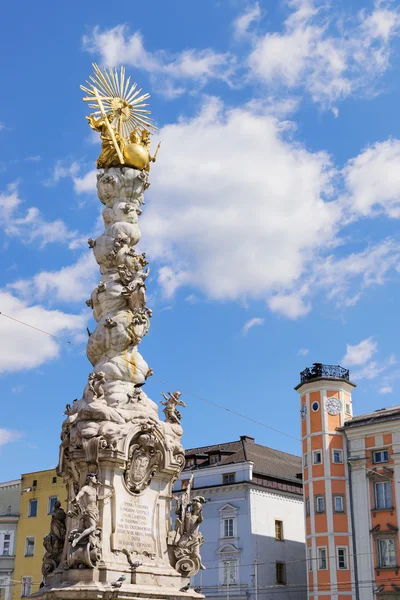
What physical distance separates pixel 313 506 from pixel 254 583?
6.18m

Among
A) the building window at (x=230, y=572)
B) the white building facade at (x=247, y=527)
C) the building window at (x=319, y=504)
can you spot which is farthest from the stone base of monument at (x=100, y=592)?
the building window at (x=230, y=572)

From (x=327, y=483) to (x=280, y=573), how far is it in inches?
318

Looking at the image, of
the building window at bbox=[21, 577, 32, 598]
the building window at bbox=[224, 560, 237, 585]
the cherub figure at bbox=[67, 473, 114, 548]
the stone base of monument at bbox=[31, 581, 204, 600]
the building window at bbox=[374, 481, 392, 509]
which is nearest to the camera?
the stone base of monument at bbox=[31, 581, 204, 600]

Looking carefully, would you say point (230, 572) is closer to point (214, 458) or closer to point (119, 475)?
point (214, 458)

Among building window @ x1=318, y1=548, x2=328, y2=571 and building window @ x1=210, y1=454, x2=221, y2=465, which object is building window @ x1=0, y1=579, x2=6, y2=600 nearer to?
building window @ x1=210, y1=454, x2=221, y2=465

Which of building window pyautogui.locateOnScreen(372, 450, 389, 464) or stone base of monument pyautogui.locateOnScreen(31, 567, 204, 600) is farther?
building window pyautogui.locateOnScreen(372, 450, 389, 464)

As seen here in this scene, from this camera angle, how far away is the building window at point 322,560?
4350 cm

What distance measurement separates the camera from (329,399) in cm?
4681

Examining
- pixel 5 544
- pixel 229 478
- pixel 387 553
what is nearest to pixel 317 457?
pixel 387 553

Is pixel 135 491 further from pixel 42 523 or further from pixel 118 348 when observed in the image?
pixel 42 523

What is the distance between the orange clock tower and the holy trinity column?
90.5 feet

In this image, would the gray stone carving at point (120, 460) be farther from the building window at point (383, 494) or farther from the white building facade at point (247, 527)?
the white building facade at point (247, 527)

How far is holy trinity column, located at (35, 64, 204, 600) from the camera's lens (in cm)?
1602

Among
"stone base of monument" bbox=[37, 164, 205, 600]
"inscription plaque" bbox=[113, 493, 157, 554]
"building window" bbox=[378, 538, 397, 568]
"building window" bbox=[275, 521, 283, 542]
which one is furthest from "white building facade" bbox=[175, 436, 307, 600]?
"inscription plaque" bbox=[113, 493, 157, 554]
